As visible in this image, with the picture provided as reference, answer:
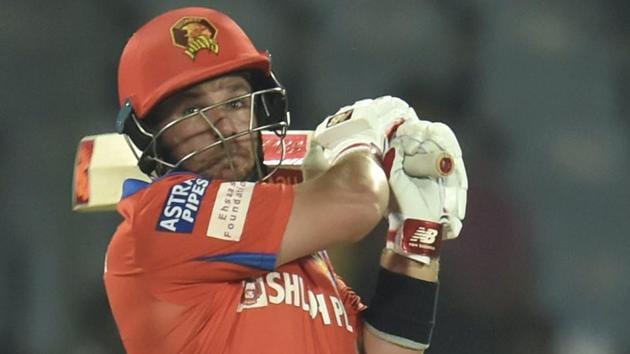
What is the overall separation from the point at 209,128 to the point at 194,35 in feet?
0.35

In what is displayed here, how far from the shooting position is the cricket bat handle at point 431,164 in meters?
1.09

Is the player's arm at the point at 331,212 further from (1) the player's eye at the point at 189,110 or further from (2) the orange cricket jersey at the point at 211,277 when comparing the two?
(1) the player's eye at the point at 189,110

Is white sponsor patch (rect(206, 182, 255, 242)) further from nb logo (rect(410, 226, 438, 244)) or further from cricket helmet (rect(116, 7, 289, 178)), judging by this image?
nb logo (rect(410, 226, 438, 244))

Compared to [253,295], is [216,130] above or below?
above

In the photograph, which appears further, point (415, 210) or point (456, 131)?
point (456, 131)

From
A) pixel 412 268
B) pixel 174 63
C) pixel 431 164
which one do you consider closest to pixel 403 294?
pixel 412 268

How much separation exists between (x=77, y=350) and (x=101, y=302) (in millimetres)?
93

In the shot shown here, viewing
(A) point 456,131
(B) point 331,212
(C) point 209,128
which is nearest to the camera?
(B) point 331,212

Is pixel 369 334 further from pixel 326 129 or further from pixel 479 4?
pixel 479 4

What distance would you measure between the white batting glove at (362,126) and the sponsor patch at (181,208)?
0.18 metres

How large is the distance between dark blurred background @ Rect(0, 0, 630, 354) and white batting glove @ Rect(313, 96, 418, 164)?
1.75ft

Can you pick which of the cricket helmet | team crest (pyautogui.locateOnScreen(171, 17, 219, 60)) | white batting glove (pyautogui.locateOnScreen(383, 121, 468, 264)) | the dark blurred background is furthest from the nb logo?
the dark blurred background

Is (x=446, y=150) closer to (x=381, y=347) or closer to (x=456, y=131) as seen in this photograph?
(x=381, y=347)

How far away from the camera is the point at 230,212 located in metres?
0.98
